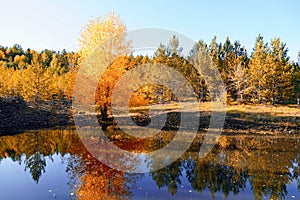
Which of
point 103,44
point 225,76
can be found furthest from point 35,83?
point 225,76

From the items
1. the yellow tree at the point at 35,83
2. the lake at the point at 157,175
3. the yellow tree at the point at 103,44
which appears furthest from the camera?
the yellow tree at the point at 35,83

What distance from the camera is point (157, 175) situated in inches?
467

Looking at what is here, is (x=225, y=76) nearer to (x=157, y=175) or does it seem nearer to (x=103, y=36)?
(x=103, y=36)

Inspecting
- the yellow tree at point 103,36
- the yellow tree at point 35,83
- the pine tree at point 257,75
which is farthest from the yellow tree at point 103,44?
the pine tree at point 257,75

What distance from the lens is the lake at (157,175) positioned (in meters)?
9.60

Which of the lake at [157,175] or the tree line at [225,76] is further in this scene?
the tree line at [225,76]

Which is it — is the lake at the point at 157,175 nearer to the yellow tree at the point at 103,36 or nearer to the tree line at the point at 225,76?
the yellow tree at the point at 103,36

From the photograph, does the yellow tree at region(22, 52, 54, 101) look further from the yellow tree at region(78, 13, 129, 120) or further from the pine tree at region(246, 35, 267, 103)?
the pine tree at region(246, 35, 267, 103)

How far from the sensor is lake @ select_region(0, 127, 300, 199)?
9.60m

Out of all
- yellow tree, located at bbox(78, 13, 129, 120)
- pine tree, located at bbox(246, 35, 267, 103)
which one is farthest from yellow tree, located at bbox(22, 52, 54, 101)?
pine tree, located at bbox(246, 35, 267, 103)

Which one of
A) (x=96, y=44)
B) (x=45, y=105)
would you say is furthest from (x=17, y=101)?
(x=96, y=44)

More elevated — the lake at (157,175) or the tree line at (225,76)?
the tree line at (225,76)

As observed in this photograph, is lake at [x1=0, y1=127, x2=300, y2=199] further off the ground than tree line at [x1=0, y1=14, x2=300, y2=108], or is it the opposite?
tree line at [x1=0, y1=14, x2=300, y2=108]

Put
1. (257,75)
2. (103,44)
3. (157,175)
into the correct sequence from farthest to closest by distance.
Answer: (257,75)
(103,44)
(157,175)
